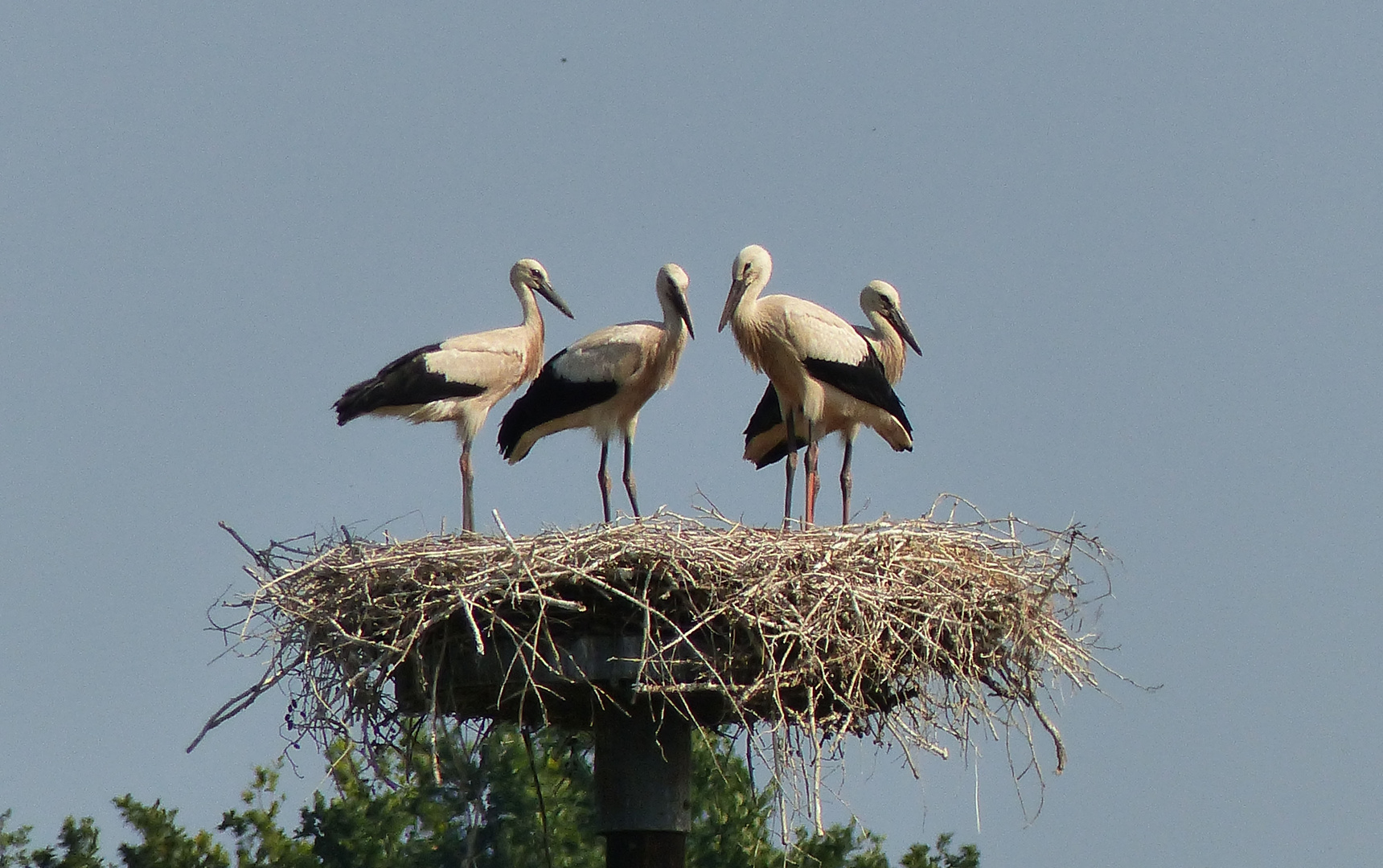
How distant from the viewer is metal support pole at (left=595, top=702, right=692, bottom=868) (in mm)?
7785

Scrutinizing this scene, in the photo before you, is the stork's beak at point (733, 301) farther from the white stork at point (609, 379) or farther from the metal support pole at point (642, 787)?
the metal support pole at point (642, 787)

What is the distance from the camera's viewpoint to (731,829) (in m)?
13.6

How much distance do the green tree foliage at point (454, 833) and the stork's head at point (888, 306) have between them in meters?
3.01

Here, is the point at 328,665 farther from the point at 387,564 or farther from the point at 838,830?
the point at 838,830

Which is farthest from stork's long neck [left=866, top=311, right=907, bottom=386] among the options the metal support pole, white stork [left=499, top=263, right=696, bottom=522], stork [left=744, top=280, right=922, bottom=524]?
the metal support pole

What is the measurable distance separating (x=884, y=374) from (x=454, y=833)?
4.99 metres

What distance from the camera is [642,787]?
308 inches

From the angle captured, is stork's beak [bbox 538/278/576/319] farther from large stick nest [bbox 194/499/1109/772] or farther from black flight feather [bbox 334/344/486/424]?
large stick nest [bbox 194/499/1109/772]

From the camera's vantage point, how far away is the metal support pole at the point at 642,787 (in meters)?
7.79

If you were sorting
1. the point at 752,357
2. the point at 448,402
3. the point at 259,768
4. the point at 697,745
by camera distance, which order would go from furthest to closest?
the point at 697,745 → the point at 259,768 → the point at 448,402 → the point at 752,357

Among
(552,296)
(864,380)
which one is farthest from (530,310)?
(864,380)

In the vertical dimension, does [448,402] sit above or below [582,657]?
above

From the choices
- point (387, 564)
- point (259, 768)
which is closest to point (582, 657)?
point (387, 564)

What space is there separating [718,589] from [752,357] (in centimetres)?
278
